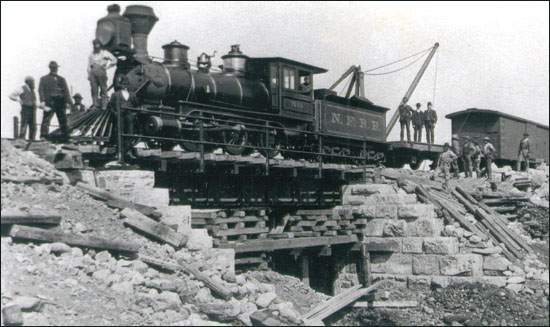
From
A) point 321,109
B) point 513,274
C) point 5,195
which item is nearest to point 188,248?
point 5,195

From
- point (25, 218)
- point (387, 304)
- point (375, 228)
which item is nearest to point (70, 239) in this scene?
point (25, 218)

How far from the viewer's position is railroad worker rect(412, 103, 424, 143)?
82.0 feet

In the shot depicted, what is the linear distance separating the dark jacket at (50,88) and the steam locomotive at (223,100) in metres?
1.28

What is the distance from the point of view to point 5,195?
9102 millimetres

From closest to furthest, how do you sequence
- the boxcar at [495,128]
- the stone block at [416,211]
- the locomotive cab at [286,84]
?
the stone block at [416,211]
the locomotive cab at [286,84]
the boxcar at [495,128]

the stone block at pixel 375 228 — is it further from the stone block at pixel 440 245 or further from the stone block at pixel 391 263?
the stone block at pixel 440 245

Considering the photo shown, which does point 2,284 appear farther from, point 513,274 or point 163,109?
point 513,274

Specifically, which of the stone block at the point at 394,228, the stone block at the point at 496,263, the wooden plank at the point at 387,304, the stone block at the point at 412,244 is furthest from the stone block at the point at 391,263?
the stone block at the point at 496,263

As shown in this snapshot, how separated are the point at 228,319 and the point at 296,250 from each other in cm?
544

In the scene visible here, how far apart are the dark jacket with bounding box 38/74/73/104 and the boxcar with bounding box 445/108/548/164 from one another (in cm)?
2023

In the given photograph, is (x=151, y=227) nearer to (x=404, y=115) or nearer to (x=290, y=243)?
(x=290, y=243)

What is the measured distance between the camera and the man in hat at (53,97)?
1145 centimetres

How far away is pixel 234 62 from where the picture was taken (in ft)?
58.3

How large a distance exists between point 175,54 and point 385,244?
6.94 metres
